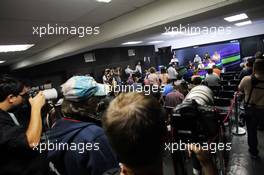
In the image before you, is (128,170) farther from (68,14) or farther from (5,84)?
(68,14)

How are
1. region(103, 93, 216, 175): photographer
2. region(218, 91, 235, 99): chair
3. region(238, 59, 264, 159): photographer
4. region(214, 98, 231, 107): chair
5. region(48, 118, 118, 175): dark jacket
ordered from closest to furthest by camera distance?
region(103, 93, 216, 175): photographer, region(48, 118, 118, 175): dark jacket, region(238, 59, 264, 159): photographer, region(214, 98, 231, 107): chair, region(218, 91, 235, 99): chair

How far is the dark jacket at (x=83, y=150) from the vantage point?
105cm

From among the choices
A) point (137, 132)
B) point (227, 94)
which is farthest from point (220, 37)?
point (137, 132)

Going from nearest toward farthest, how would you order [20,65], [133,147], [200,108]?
[133,147] → [200,108] → [20,65]

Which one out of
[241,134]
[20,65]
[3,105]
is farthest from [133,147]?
[20,65]

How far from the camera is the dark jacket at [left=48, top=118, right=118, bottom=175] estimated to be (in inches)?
41.3

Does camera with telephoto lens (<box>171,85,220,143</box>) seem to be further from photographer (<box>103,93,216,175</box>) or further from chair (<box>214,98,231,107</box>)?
chair (<box>214,98,231,107</box>)

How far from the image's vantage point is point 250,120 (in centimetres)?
294

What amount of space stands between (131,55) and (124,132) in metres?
10.4

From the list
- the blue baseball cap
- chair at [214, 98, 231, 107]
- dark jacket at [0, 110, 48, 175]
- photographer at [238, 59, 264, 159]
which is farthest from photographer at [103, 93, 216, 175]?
chair at [214, 98, 231, 107]

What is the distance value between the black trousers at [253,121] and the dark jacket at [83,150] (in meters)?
2.40

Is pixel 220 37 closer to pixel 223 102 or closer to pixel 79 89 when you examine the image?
pixel 223 102

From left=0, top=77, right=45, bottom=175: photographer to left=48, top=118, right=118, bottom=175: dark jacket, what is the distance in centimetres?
26

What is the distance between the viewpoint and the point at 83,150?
1058 millimetres
